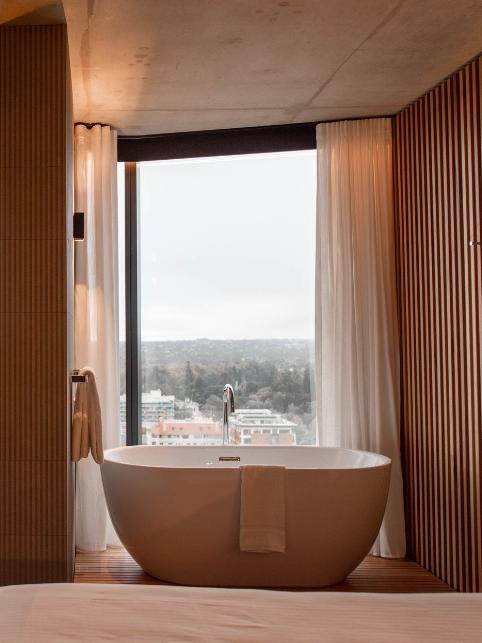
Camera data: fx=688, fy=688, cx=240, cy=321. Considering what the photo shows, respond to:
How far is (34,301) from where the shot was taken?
272cm

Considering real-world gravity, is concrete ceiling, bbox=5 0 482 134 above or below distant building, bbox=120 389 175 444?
above

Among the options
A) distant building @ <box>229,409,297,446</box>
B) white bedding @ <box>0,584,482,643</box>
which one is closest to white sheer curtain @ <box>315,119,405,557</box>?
distant building @ <box>229,409,297,446</box>

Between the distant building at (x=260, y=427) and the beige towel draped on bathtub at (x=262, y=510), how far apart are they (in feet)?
3.57

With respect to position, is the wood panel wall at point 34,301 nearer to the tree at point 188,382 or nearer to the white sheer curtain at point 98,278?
the white sheer curtain at point 98,278

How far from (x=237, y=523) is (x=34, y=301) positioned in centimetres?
141

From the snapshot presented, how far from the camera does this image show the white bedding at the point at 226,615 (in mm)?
1211

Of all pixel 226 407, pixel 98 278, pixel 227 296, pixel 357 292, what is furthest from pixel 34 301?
pixel 357 292

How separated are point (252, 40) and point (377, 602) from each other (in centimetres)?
243

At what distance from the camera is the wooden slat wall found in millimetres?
3207

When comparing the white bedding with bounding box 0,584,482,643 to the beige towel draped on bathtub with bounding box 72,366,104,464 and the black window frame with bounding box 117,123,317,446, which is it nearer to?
the beige towel draped on bathtub with bounding box 72,366,104,464

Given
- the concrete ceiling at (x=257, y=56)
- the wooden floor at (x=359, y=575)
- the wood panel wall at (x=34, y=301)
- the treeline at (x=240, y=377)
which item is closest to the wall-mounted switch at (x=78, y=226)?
the wood panel wall at (x=34, y=301)

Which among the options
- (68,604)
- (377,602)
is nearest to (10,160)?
(68,604)

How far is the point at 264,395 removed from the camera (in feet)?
14.3

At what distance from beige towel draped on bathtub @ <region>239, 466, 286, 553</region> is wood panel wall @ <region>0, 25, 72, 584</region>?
33.3 inches
